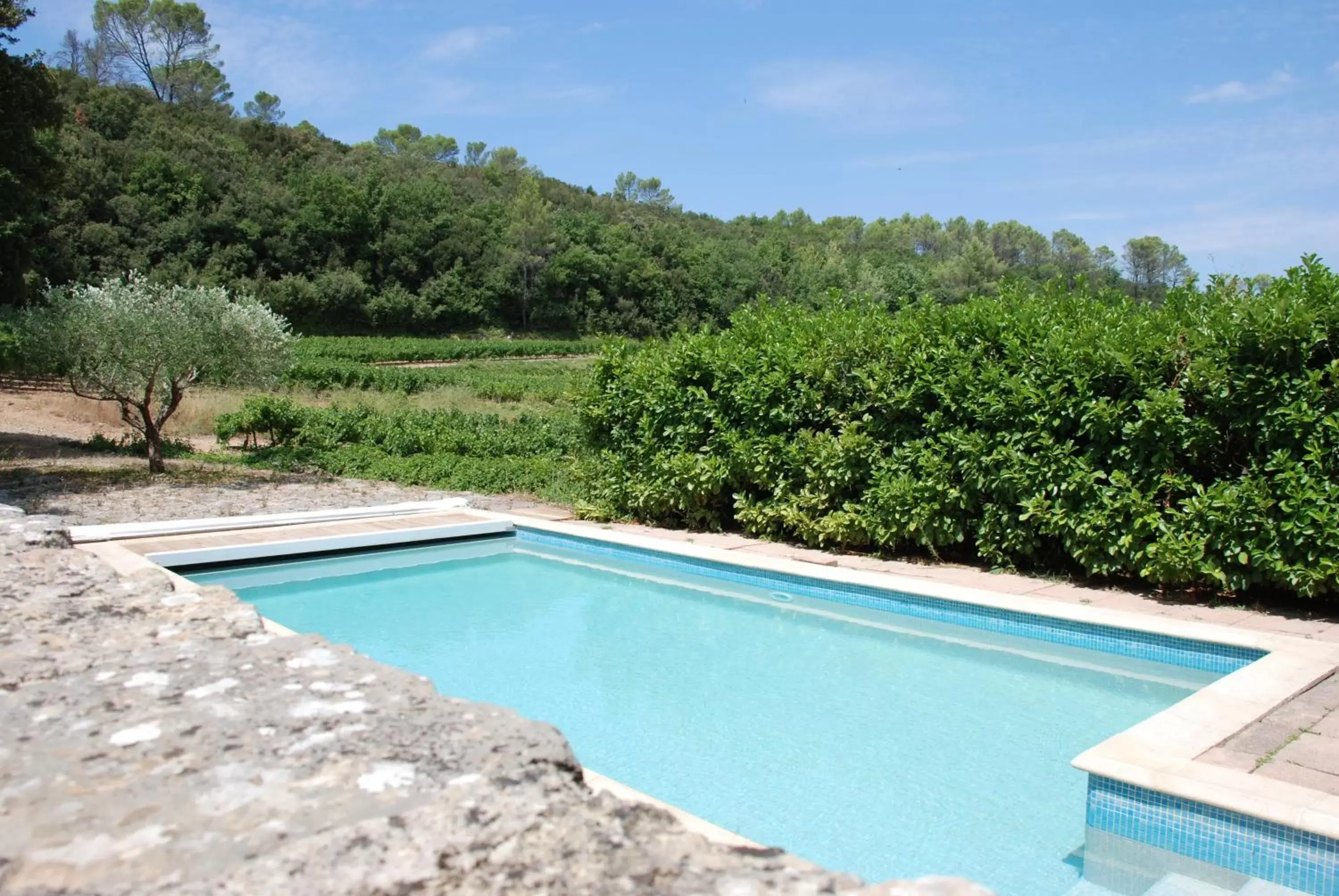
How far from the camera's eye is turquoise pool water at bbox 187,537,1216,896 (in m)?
4.14

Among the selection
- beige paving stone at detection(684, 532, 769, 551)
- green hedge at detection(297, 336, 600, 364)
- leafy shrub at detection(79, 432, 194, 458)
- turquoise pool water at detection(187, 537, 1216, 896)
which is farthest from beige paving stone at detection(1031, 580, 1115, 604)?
green hedge at detection(297, 336, 600, 364)

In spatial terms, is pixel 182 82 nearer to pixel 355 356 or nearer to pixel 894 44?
pixel 355 356

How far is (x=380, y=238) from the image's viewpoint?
59.3 metres

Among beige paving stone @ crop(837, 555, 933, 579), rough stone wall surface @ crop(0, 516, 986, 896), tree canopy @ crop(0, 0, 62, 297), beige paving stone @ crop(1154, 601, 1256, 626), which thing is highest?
tree canopy @ crop(0, 0, 62, 297)

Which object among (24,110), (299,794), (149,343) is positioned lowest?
(299,794)

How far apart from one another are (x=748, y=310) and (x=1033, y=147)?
17.0 m

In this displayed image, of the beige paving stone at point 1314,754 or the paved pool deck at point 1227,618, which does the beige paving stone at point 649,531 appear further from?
the beige paving stone at point 1314,754

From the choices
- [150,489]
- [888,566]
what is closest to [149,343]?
[150,489]

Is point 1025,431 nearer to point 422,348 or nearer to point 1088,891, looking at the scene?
point 1088,891

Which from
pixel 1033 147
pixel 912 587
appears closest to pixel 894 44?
pixel 1033 147

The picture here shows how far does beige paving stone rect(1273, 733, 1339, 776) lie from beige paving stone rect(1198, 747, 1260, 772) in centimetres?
9

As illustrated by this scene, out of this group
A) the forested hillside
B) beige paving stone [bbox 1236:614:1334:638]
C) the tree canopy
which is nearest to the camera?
beige paving stone [bbox 1236:614:1334:638]

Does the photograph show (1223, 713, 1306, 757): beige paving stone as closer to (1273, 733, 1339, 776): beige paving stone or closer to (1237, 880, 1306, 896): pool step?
(1273, 733, 1339, 776): beige paving stone

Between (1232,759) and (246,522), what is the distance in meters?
8.93
